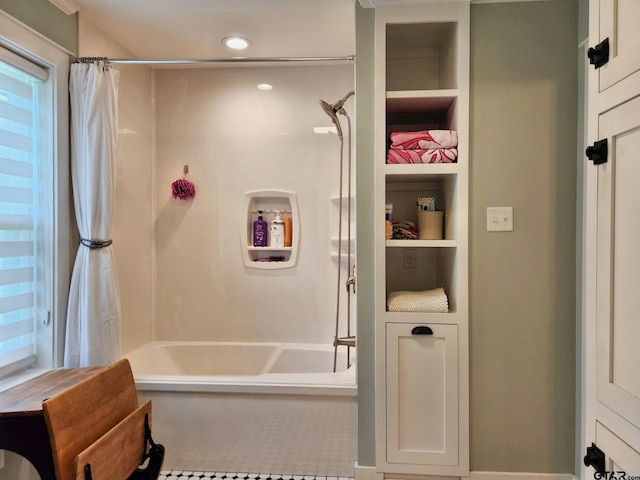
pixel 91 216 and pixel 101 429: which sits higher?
pixel 91 216

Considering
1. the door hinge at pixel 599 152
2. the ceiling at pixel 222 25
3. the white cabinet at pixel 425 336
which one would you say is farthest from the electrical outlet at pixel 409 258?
the ceiling at pixel 222 25

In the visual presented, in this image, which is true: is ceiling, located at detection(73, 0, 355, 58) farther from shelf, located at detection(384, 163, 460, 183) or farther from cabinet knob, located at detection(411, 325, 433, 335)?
cabinet knob, located at detection(411, 325, 433, 335)

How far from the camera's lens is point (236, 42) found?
7.60ft

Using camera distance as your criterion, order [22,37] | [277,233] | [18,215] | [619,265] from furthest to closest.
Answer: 1. [277,233]
2. [18,215]
3. [22,37]
4. [619,265]

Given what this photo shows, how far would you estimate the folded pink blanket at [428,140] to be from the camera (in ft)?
6.02

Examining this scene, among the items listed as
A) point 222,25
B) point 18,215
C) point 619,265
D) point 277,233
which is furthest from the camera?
point 277,233

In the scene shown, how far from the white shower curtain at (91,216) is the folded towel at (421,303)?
1436 mm

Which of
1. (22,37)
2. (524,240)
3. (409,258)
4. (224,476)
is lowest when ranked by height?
(224,476)

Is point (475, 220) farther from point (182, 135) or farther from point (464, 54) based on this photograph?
point (182, 135)

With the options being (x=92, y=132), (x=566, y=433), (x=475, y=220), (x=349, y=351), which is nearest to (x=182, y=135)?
(x=92, y=132)

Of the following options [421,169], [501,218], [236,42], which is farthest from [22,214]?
[501,218]

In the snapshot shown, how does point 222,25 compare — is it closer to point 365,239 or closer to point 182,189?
point 182,189

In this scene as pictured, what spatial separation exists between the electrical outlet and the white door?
42.0 inches

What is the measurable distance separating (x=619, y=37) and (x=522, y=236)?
1040 mm
